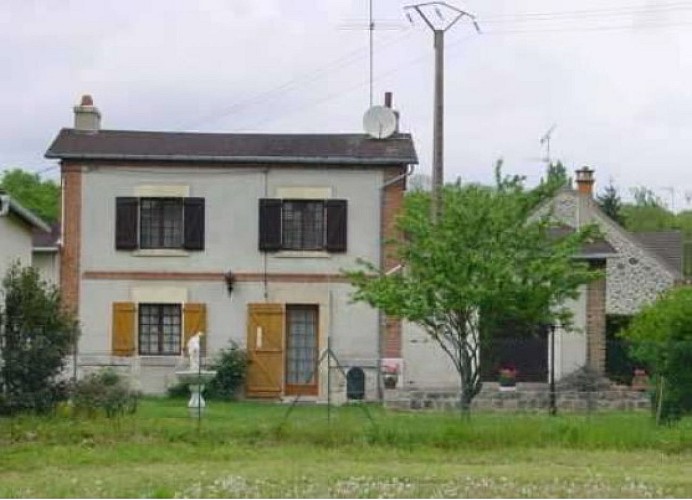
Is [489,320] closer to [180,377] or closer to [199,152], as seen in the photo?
[180,377]

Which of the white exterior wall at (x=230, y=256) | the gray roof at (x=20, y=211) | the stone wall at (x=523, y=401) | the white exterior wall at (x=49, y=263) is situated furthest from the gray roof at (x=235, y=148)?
the stone wall at (x=523, y=401)

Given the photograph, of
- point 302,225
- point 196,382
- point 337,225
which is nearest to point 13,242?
point 196,382

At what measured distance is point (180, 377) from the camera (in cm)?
3048

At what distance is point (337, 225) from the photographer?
32.7 meters

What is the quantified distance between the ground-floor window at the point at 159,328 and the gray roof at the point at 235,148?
3561mm

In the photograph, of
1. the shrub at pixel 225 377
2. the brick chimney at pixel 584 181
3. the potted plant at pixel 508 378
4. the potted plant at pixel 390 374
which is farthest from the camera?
the brick chimney at pixel 584 181

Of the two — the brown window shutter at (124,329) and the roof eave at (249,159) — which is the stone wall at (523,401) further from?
the brown window shutter at (124,329)

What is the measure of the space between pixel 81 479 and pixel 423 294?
8.40 metres

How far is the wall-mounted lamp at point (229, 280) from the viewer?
32.9 m

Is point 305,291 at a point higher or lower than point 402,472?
higher

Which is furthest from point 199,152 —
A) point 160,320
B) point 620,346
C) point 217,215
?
point 620,346

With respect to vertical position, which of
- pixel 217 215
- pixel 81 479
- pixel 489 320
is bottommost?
pixel 81 479

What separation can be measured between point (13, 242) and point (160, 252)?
22.6ft

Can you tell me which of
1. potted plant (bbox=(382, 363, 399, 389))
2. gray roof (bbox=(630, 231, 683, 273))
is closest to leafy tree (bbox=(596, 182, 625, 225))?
gray roof (bbox=(630, 231, 683, 273))
